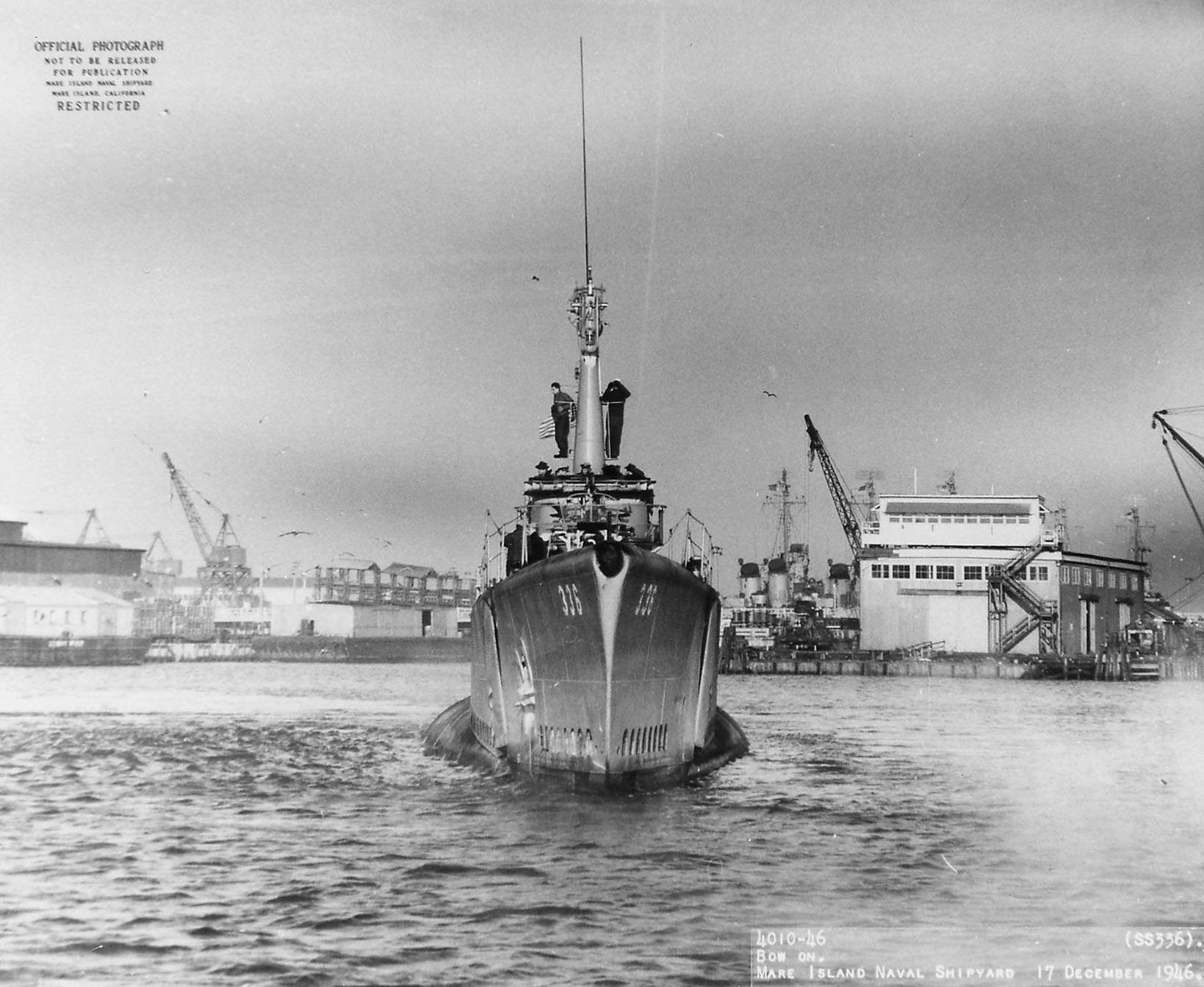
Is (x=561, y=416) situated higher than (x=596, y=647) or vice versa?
(x=561, y=416)

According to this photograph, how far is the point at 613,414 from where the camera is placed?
78.5 ft

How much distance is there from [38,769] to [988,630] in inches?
2013

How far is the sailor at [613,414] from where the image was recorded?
23.7 meters

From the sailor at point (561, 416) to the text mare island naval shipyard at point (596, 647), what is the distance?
157 centimetres

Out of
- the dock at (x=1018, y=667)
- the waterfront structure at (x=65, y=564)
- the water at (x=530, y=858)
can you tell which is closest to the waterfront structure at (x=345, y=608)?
the waterfront structure at (x=65, y=564)

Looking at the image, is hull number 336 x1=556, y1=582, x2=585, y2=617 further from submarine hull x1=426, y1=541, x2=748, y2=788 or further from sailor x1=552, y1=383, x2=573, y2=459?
sailor x1=552, y1=383, x2=573, y2=459

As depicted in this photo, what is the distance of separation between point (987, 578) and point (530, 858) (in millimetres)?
47152

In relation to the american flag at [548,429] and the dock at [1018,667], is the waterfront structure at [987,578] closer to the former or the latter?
the dock at [1018,667]

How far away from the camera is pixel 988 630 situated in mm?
61000

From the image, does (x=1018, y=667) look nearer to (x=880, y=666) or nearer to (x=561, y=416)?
(x=880, y=666)

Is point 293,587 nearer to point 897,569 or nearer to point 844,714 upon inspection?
point 897,569

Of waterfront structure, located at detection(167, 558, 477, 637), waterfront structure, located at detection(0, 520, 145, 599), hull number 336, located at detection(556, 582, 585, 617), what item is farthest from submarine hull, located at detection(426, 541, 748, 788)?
waterfront structure, located at detection(167, 558, 477, 637)

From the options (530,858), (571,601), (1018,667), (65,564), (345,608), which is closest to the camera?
(530,858)

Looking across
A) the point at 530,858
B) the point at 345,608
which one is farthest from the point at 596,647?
the point at 345,608
